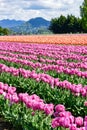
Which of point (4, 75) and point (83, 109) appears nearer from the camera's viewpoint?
point (83, 109)

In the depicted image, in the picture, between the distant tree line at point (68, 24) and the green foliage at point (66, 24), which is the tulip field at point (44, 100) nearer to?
the distant tree line at point (68, 24)

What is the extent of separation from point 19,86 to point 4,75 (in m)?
1.01

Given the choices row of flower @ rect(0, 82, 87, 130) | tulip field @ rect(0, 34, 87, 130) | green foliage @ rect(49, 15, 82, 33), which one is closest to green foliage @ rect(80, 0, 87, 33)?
green foliage @ rect(49, 15, 82, 33)

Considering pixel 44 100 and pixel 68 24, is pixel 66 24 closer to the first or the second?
pixel 68 24

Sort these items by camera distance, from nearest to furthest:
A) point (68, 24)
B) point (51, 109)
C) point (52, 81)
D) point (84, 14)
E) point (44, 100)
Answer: point (51, 109) → point (44, 100) → point (52, 81) → point (84, 14) → point (68, 24)

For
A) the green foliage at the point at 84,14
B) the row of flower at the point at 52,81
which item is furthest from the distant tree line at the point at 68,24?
the row of flower at the point at 52,81

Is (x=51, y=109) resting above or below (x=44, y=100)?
above

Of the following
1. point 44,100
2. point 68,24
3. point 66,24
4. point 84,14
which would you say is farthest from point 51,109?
point 66,24

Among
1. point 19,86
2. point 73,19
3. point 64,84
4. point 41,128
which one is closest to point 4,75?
point 19,86

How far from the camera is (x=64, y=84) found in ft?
29.0

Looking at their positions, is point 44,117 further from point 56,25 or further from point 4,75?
point 56,25

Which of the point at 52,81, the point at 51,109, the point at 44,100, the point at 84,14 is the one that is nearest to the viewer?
the point at 51,109

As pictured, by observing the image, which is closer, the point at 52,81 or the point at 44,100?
the point at 44,100

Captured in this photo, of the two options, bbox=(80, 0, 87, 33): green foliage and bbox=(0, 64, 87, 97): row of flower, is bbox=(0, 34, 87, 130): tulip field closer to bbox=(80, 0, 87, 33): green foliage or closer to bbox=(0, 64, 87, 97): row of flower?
bbox=(0, 64, 87, 97): row of flower
